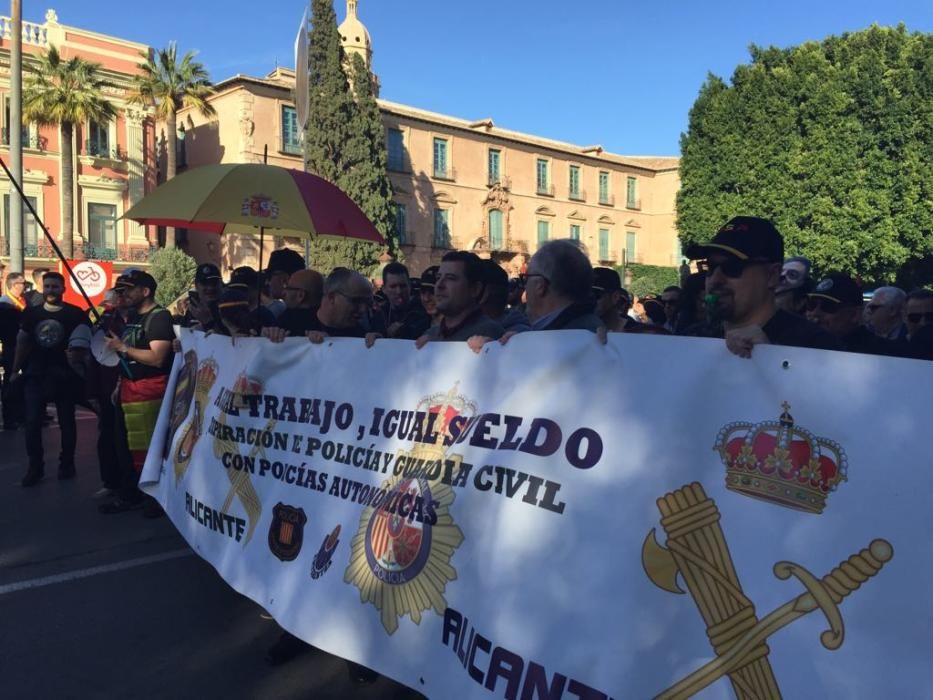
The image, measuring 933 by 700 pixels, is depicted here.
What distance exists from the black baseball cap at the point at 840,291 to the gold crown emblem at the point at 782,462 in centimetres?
258

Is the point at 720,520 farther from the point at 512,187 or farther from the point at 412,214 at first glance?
the point at 512,187

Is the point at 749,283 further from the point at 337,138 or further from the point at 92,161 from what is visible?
the point at 92,161

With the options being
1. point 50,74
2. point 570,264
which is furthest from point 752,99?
point 570,264

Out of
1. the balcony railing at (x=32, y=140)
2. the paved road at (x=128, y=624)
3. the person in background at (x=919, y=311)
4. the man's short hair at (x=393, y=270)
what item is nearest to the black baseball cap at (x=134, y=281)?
the paved road at (x=128, y=624)

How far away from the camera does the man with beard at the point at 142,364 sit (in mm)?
5457

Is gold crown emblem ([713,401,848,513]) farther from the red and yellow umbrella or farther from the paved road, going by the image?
the red and yellow umbrella

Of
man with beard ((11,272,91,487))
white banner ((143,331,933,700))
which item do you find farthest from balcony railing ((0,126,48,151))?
white banner ((143,331,933,700))

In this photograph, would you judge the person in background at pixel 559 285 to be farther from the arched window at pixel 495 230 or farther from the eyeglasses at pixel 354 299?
the arched window at pixel 495 230

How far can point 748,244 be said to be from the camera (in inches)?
106

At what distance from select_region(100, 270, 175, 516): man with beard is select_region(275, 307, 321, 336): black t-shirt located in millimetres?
1114

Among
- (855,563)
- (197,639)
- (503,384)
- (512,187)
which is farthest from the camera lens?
(512,187)

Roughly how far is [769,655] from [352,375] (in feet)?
6.71

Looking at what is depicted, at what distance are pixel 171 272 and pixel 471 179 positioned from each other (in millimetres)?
18571

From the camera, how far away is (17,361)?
23.0 ft
